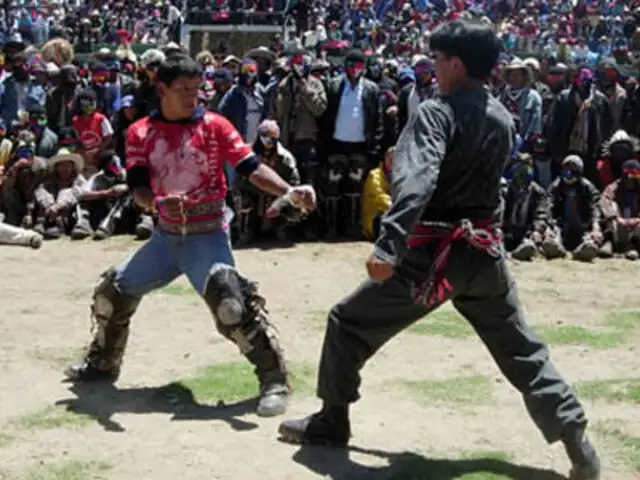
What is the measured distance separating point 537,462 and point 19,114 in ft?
32.3

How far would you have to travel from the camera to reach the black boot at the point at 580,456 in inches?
195

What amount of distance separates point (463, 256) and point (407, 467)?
3.38 feet

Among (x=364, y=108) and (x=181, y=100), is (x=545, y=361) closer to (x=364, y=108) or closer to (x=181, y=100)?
(x=181, y=100)

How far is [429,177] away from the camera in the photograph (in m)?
4.59

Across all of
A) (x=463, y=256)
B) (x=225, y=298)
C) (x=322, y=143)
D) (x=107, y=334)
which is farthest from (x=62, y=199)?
(x=463, y=256)

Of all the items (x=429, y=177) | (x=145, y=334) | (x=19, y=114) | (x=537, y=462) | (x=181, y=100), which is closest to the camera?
(x=429, y=177)

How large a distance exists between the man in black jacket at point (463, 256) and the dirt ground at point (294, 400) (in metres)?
0.47

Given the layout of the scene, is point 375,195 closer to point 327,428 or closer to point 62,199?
point 62,199

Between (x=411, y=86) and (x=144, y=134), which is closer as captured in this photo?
(x=144, y=134)

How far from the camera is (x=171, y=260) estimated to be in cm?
616

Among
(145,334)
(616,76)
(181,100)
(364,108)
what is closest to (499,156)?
(181,100)

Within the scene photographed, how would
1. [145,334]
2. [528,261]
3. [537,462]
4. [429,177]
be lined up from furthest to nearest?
[528,261] → [145,334] → [537,462] → [429,177]

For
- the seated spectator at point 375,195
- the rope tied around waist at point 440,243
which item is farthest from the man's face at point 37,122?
the rope tied around waist at point 440,243

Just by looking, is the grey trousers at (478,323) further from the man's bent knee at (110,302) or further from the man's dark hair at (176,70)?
the man's dark hair at (176,70)
